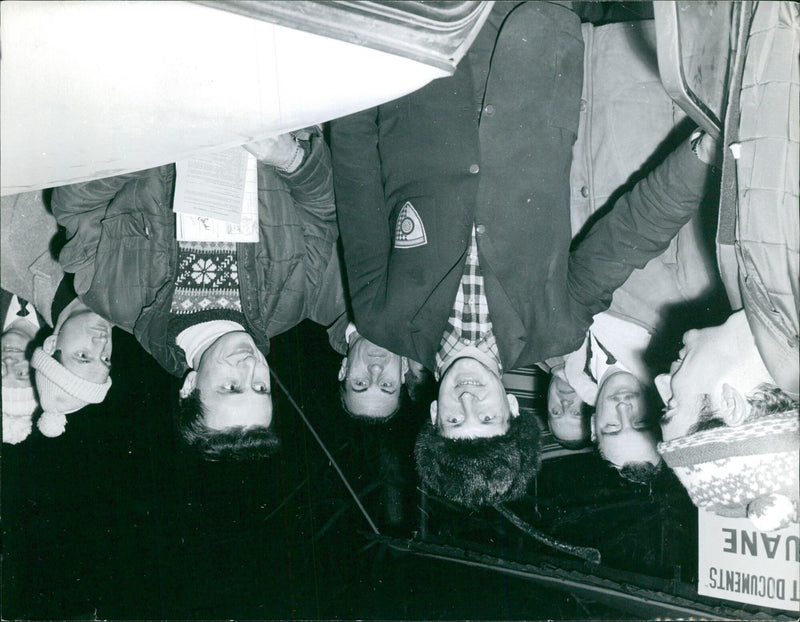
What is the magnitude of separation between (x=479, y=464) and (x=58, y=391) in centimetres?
95

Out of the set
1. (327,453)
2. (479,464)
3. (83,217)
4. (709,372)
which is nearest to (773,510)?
(709,372)

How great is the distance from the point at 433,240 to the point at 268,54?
47cm

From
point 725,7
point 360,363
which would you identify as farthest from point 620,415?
point 725,7

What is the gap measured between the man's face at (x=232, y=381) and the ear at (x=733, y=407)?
92 centimetres

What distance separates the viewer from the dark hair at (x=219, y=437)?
1.54 meters

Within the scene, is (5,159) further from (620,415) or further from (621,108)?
(620,415)

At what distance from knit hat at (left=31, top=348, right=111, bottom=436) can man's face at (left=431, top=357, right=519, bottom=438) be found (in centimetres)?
79

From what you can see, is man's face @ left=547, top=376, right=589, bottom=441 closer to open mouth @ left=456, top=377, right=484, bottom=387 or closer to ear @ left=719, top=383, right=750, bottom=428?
open mouth @ left=456, top=377, right=484, bottom=387

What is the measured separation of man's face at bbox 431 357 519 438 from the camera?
1433 mm

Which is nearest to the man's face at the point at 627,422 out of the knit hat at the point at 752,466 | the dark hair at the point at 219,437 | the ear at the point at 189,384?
the knit hat at the point at 752,466

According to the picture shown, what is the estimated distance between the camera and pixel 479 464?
4.81ft

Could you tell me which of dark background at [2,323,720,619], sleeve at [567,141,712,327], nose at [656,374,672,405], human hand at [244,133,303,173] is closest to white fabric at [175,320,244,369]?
dark background at [2,323,720,619]

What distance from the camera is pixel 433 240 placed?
1265mm

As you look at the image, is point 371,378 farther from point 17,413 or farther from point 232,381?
point 17,413
